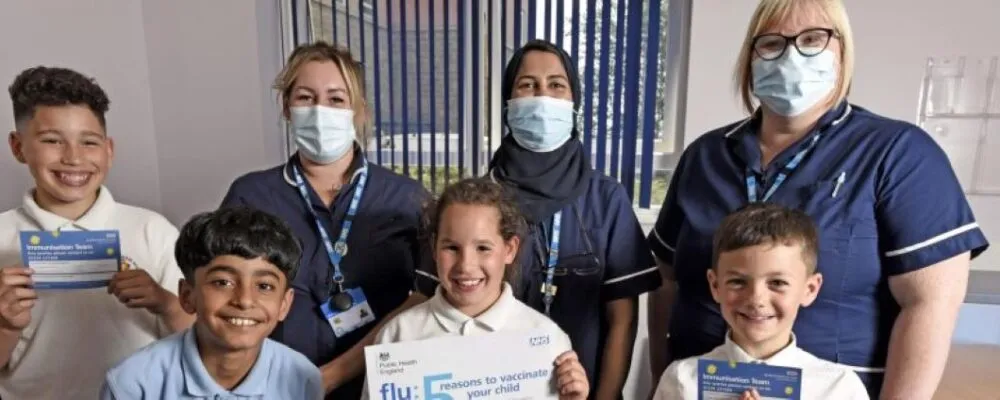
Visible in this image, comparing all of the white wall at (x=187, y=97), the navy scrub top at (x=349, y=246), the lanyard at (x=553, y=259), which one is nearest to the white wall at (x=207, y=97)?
the white wall at (x=187, y=97)

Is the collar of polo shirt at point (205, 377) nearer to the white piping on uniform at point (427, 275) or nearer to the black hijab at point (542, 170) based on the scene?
the white piping on uniform at point (427, 275)

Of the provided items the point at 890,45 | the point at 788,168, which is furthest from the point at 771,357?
the point at 890,45

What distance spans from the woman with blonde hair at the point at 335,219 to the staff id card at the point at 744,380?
772 mm

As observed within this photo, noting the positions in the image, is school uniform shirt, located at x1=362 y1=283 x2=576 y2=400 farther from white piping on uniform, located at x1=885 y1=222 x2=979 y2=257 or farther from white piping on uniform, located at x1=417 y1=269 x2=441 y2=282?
white piping on uniform, located at x1=885 y1=222 x2=979 y2=257

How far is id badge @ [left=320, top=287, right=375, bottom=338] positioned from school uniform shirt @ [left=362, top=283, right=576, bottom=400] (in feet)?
0.39

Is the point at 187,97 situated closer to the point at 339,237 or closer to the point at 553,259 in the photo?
the point at 339,237

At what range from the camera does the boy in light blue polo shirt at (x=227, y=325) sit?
4.19 feet

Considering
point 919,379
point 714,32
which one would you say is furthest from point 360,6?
point 919,379

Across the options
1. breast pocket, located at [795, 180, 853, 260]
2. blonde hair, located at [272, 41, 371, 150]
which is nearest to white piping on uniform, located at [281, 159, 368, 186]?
blonde hair, located at [272, 41, 371, 150]

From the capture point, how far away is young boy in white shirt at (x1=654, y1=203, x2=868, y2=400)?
4.07 ft

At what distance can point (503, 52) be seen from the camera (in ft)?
9.95

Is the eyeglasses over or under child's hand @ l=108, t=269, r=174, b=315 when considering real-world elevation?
over

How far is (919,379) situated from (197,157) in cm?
328

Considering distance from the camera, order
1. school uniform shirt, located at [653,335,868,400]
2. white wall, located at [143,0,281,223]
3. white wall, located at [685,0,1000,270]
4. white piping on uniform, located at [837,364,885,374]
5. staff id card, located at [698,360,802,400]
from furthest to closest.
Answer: white wall, located at [143,0,281,223] < white wall, located at [685,0,1000,270] < white piping on uniform, located at [837,364,885,374] < school uniform shirt, located at [653,335,868,400] < staff id card, located at [698,360,802,400]
